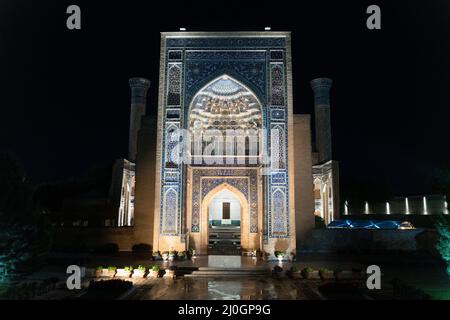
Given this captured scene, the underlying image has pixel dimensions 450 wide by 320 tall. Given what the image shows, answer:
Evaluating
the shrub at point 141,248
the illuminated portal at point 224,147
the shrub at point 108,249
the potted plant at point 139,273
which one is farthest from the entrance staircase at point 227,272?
the shrub at point 108,249

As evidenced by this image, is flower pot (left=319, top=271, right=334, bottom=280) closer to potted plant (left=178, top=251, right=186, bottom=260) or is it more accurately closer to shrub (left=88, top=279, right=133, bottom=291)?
shrub (left=88, top=279, right=133, bottom=291)

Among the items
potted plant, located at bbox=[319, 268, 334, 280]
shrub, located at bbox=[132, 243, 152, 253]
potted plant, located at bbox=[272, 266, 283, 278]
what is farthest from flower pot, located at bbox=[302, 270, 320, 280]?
shrub, located at bbox=[132, 243, 152, 253]

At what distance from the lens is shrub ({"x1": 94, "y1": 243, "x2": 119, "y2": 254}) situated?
45.4 feet

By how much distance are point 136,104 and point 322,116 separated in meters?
10.4

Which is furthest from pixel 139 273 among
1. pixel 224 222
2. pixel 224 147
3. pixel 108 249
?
pixel 224 222

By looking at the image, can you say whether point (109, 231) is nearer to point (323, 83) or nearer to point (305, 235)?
point (305, 235)

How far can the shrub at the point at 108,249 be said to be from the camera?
13.8 meters

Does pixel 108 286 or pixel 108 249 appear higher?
pixel 108 249

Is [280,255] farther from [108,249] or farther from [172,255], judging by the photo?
[108,249]

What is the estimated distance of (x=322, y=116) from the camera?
2308 centimetres

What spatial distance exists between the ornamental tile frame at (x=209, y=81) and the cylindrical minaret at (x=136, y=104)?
9441 mm

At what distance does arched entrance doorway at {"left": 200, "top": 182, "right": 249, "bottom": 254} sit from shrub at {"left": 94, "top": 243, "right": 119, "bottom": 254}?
305cm
